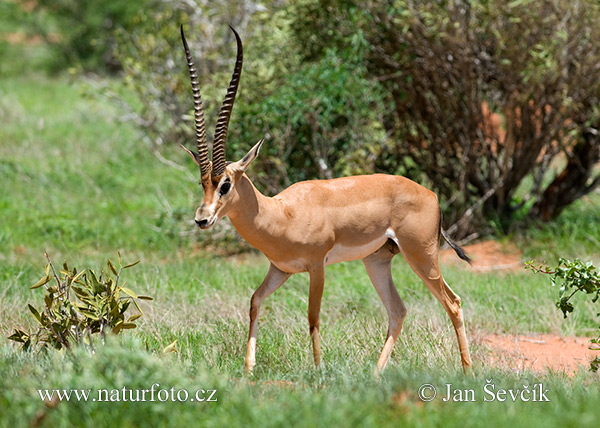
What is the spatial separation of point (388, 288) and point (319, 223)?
97 cm

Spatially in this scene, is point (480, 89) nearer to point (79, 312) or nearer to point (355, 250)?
point (355, 250)

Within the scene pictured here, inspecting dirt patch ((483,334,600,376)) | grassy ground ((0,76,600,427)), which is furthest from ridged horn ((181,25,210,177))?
dirt patch ((483,334,600,376))

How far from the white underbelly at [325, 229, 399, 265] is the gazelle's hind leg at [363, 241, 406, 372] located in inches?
9.1

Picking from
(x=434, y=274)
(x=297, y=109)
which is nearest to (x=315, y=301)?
(x=434, y=274)

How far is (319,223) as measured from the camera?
17.1 feet

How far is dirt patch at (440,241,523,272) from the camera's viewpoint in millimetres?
9016

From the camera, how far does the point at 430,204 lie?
5.65 metres

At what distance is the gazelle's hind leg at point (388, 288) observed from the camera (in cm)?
574

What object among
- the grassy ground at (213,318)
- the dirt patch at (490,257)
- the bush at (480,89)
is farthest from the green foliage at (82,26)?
the dirt patch at (490,257)

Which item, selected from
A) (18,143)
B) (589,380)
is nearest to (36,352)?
(589,380)

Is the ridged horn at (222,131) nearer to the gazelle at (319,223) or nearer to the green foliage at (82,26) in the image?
the gazelle at (319,223)

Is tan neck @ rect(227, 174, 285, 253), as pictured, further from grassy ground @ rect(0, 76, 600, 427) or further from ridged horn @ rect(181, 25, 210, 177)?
grassy ground @ rect(0, 76, 600, 427)

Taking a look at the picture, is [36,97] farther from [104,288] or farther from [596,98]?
[104,288]

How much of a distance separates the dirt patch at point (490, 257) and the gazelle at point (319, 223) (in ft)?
11.0
